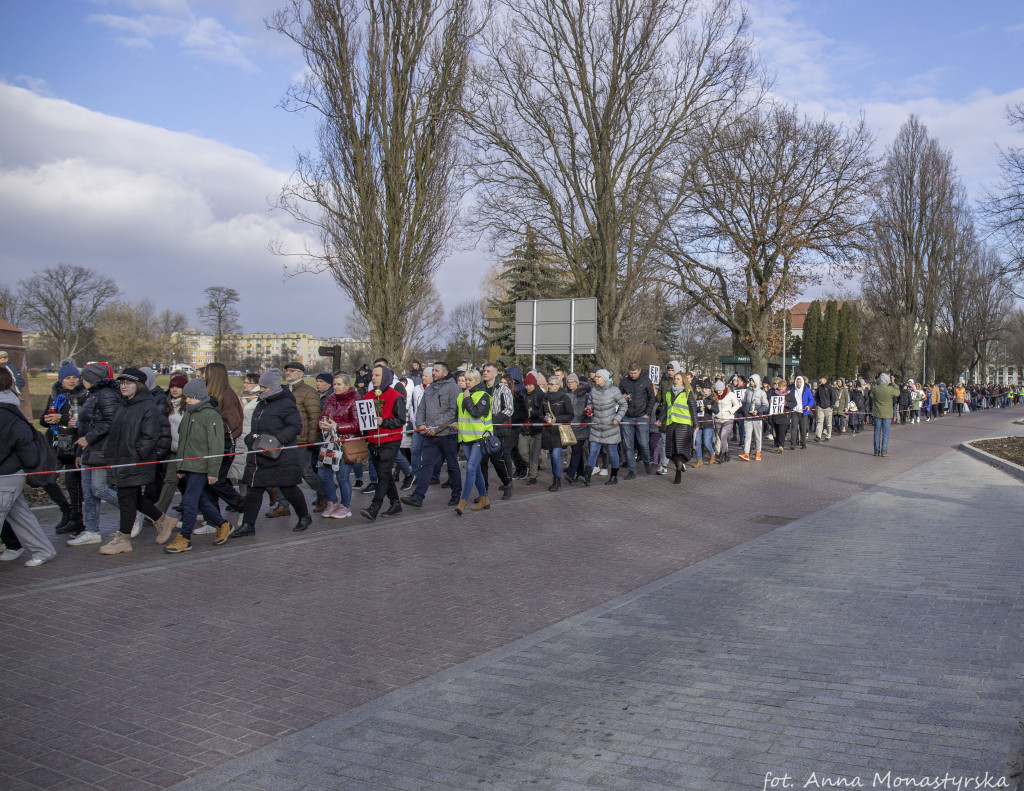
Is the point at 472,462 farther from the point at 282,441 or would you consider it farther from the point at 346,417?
the point at 282,441

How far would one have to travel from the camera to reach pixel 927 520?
32.6ft

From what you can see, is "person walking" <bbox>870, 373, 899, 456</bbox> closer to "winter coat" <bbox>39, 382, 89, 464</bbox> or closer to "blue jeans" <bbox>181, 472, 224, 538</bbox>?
"blue jeans" <bbox>181, 472, 224, 538</bbox>

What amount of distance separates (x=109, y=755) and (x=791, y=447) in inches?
759

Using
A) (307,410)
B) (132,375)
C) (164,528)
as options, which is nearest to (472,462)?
(307,410)

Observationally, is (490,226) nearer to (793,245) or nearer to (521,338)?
(521,338)

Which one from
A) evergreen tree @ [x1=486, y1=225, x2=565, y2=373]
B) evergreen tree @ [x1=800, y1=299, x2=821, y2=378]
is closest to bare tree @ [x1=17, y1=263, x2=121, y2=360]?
evergreen tree @ [x1=486, y1=225, x2=565, y2=373]

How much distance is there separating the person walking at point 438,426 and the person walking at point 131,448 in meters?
3.51

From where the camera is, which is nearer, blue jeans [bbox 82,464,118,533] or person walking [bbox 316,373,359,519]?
blue jeans [bbox 82,464,118,533]

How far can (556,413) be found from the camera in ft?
43.2

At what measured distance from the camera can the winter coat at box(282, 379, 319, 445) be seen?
1025 centimetres

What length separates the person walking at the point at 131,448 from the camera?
26.0ft

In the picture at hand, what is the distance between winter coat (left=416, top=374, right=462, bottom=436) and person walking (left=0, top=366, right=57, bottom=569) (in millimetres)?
4600

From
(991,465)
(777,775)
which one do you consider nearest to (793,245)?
(991,465)

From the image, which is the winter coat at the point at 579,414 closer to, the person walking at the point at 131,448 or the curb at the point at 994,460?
the person walking at the point at 131,448
